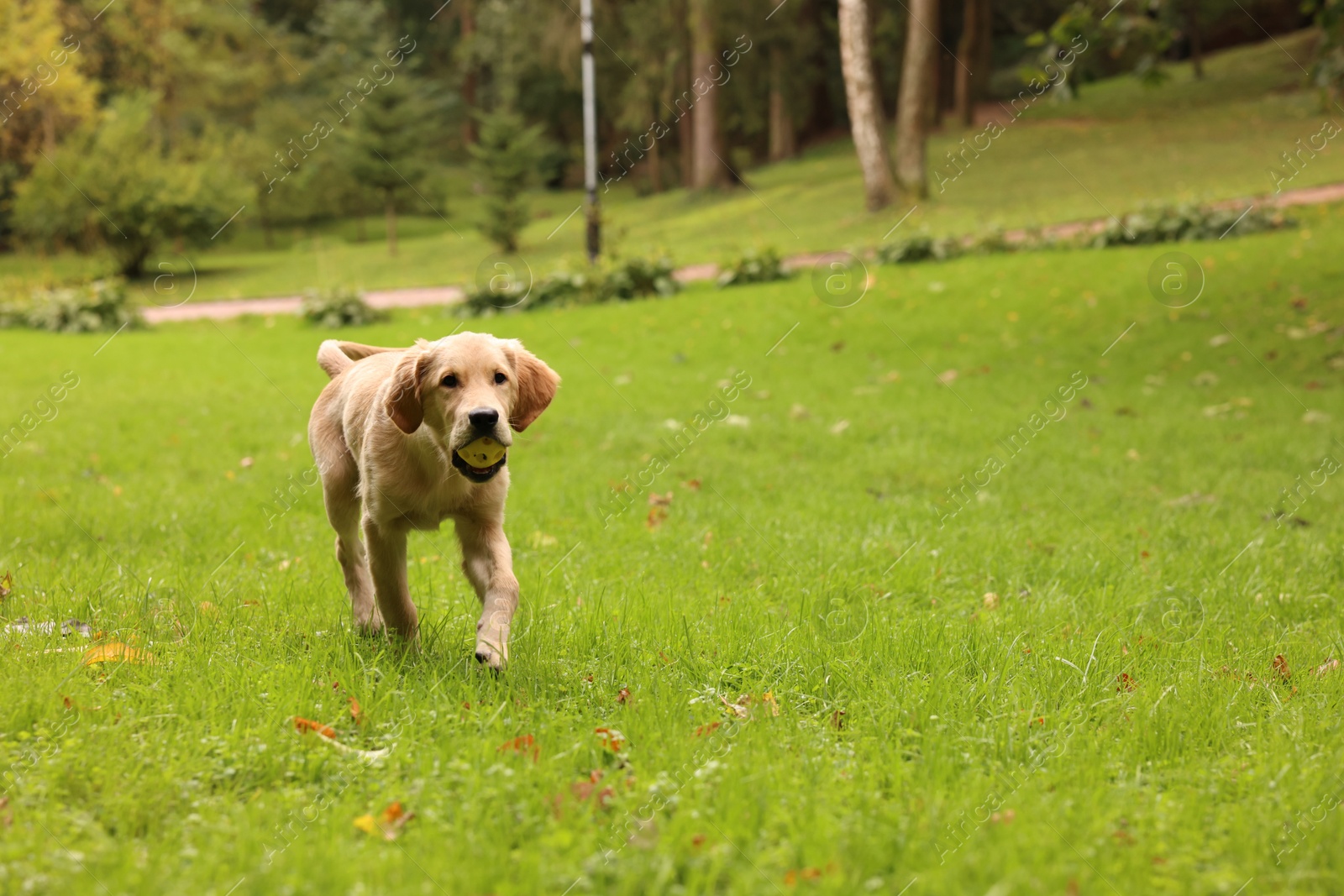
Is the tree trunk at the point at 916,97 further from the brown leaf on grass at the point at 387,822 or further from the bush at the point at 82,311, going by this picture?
the brown leaf on grass at the point at 387,822

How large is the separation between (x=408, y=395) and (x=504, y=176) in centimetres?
2908

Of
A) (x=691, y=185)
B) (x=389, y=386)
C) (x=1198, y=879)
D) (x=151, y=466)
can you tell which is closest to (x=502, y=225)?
(x=691, y=185)

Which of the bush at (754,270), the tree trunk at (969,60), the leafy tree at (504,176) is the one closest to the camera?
the bush at (754,270)

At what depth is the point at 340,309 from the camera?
20.1m

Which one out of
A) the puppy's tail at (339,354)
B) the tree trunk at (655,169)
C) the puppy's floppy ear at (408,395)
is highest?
the puppy's floppy ear at (408,395)

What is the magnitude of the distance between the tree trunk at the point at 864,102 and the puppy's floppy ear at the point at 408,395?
22.0 metres

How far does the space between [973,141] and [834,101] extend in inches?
734

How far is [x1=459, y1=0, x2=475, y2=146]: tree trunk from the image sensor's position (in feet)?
164

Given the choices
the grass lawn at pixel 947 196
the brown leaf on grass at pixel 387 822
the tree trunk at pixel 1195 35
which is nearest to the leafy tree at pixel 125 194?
the grass lawn at pixel 947 196

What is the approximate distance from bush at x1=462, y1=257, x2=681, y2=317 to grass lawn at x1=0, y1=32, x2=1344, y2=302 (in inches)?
30.9

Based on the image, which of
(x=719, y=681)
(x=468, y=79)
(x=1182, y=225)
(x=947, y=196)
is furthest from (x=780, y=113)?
(x=719, y=681)

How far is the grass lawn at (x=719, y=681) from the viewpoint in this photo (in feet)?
8.75

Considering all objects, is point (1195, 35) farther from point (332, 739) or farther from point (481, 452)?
point (332, 739)

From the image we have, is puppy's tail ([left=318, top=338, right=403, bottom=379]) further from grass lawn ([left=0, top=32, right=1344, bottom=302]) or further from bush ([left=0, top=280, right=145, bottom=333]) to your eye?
bush ([left=0, top=280, right=145, bottom=333])
